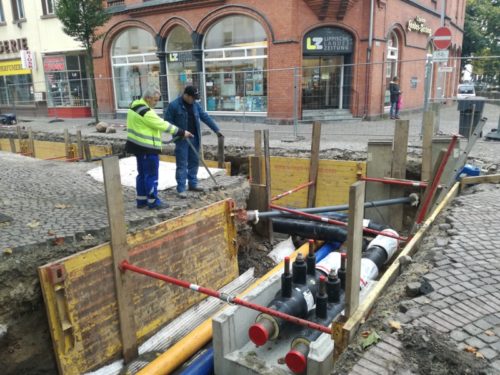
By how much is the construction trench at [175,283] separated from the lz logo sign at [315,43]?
9.73 m

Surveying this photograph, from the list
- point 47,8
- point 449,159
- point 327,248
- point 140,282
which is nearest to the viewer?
point 140,282

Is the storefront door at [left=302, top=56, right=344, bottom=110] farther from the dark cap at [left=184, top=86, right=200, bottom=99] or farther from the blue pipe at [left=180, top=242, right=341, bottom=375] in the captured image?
the blue pipe at [left=180, top=242, right=341, bottom=375]

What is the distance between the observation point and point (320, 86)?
50.7ft

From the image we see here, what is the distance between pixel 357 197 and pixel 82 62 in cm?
2294

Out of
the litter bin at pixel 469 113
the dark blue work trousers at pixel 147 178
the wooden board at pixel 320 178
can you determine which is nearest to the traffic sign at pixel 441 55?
the litter bin at pixel 469 113

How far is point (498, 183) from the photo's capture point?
21.6ft

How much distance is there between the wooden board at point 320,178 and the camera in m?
8.39

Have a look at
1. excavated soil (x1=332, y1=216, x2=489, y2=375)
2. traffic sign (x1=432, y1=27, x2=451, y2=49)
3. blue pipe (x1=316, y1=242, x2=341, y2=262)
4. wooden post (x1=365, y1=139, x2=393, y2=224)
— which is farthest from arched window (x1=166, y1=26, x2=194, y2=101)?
excavated soil (x1=332, y1=216, x2=489, y2=375)

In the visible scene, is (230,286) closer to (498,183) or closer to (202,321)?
(202,321)

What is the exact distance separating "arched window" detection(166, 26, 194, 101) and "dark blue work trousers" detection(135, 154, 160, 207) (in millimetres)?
12588

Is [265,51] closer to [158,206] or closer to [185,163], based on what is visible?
[185,163]

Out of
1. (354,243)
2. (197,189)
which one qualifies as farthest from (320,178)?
(354,243)

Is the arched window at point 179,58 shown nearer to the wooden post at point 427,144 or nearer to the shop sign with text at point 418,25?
the shop sign with text at point 418,25

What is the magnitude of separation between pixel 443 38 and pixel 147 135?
8.72 metres
